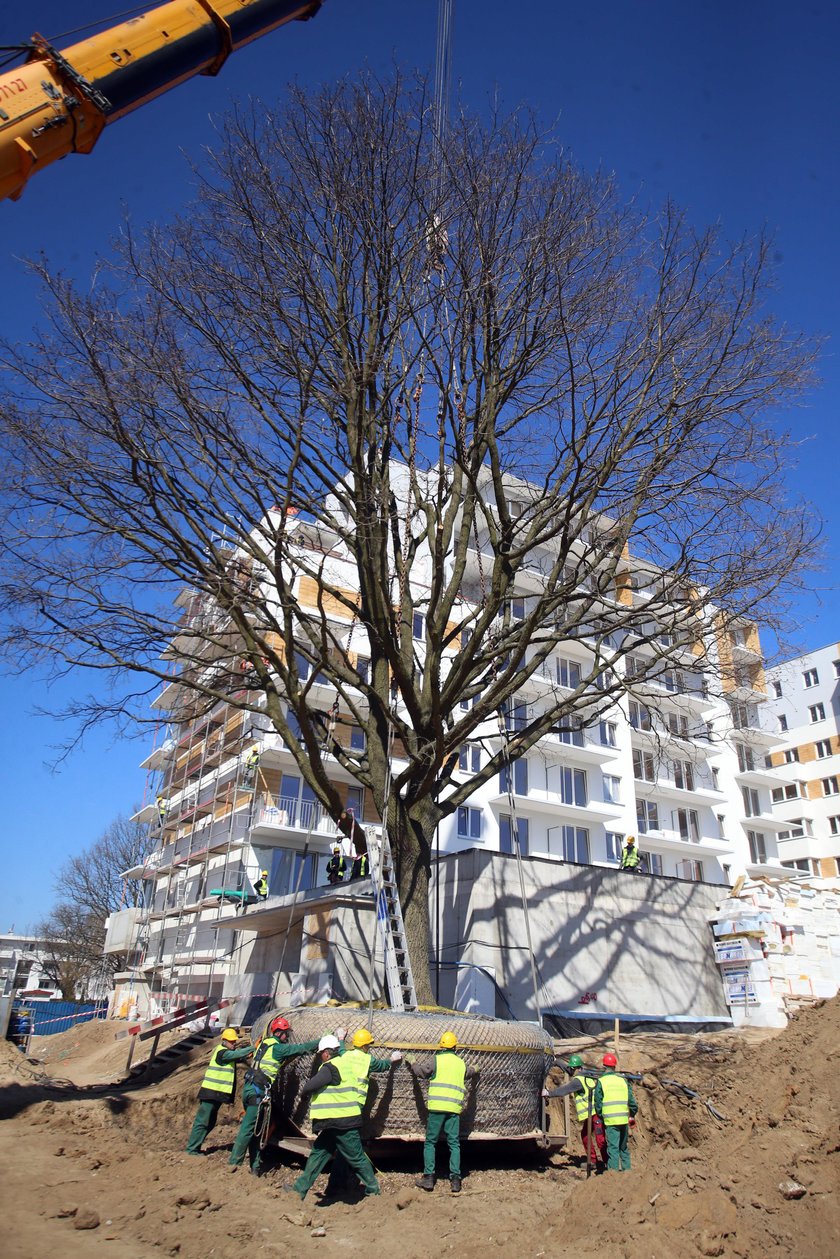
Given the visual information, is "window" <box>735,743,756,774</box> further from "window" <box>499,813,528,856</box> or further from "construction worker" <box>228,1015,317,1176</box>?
"construction worker" <box>228,1015,317,1176</box>

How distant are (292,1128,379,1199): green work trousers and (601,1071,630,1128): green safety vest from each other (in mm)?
2886

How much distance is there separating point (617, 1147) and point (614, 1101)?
437 mm

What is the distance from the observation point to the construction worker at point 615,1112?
29.9 ft

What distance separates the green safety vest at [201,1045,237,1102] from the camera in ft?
32.1

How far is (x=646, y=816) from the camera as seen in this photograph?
36.2 metres

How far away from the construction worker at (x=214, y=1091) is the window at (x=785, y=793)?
39.8 metres

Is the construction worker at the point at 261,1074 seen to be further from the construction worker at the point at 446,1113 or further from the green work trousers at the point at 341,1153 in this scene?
the construction worker at the point at 446,1113

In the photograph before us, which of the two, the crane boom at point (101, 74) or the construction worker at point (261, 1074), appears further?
the construction worker at point (261, 1074)

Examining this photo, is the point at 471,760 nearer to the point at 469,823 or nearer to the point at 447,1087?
the point at 469,823

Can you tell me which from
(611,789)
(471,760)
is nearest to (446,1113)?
(471,760)

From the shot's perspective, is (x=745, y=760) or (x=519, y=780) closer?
(x=519, y=780)

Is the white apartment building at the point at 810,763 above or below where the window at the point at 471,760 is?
above

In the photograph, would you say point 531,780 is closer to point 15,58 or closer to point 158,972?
point 158,972

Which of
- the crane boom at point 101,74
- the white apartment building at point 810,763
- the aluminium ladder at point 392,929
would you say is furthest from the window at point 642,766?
the crane boom at point 101,74
